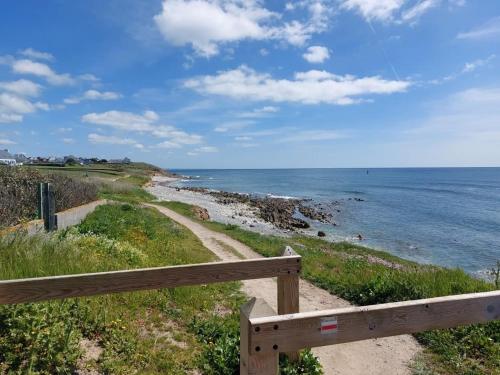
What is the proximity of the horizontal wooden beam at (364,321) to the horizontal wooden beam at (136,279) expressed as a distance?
1952 mm

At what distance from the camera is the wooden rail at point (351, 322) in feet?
6.14

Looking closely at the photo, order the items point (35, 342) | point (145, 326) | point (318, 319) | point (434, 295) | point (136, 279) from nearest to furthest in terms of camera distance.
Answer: point (318, 319), point (136, 279), point (35, 342), point (145, 326), point (434, 295)

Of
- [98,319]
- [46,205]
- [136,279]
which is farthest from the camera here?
[46,205]

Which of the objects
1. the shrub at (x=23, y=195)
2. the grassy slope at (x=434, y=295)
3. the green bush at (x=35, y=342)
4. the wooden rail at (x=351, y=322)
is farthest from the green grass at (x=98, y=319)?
the wooden rail at (x=351, y=322)

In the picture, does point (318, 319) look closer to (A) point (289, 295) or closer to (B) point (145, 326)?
(A) point (289, 295)

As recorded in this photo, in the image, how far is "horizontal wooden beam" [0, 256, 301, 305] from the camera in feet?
10.7

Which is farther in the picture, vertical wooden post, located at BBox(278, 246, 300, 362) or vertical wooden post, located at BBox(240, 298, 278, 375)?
vertical wooden post, located at BBox(278, 246, 300, 362)

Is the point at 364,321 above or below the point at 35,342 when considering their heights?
above

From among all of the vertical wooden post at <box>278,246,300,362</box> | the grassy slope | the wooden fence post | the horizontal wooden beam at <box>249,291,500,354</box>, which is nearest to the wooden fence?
the horizontal wooden beam at <box>249,291,500,354</box>

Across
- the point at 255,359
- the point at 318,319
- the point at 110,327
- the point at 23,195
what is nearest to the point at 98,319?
the point at 110,327

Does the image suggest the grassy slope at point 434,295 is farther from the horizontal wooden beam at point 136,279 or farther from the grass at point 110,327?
the grass at point 110,327

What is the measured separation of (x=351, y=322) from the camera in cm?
203

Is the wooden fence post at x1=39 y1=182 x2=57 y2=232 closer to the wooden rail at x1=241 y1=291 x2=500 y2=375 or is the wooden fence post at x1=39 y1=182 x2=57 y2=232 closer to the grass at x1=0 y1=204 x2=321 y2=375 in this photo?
the grass at x1=0 y1=204 x2=321 y2=375

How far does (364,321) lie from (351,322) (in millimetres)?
93
